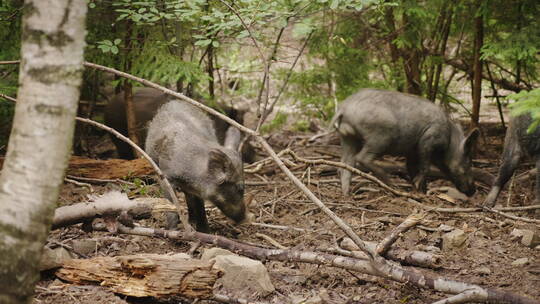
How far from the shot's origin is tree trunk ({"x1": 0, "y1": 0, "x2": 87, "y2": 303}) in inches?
101

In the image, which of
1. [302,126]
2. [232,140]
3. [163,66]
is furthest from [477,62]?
[163,66]

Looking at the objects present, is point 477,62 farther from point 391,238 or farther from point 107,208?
point 107,208

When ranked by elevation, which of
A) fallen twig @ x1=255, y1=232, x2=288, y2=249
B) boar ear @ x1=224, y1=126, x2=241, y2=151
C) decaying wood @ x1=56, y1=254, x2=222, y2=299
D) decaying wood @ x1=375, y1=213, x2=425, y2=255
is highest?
boar ear @ x1=224, y1=126, x2=241, y2=151

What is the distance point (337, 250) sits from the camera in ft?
15.9

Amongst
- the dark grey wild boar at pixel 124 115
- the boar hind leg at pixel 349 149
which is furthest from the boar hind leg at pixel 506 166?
the dark grey wild boar at pixel 124 115

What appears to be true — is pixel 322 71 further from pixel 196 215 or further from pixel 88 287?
pixel 88 287

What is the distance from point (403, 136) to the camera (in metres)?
8.28

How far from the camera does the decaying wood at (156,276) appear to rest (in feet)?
12.6

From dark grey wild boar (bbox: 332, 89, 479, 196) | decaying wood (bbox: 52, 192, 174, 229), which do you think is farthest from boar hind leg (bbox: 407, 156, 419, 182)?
decaying wood (bbox: 52, 192, 174, 229)

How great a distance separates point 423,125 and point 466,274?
3.82 metres

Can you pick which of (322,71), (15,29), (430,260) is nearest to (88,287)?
(430,260)

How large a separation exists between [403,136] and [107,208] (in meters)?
4.84

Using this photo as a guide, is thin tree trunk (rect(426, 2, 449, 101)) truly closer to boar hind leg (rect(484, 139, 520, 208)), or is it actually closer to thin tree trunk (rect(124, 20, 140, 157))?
boar hind leg (rect(484, 139, 520, 208))

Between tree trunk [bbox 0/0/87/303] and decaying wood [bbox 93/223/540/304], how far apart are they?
2.38 meters
